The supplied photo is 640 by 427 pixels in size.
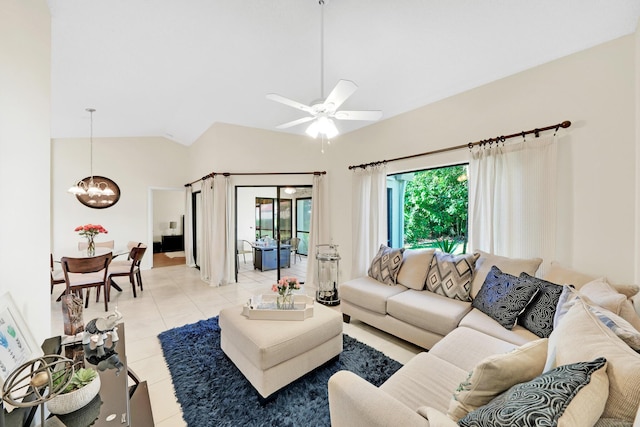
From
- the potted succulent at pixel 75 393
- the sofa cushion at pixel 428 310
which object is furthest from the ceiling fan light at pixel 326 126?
the potted succulent at pixel 75 393

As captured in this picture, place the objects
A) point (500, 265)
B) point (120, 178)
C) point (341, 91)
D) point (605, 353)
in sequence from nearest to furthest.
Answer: point (605, 353) → point (341, 91) → point (500, 265) → point (120, 178)

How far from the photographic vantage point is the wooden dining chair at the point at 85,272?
3379mm

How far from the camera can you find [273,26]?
2.31 meters

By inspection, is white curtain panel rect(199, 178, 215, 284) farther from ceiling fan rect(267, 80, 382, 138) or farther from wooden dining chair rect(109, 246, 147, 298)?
ceiling fan rect(267, 80, 382, 138)

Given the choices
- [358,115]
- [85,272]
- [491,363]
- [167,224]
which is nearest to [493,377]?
[491,363]

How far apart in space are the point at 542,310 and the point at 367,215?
Result: 2.41 meters

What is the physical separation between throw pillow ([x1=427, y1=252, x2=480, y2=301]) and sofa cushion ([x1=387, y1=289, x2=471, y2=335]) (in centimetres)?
7

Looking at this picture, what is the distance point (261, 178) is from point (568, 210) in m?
4.38

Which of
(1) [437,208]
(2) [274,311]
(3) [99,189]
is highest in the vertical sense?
(3) [99,189]

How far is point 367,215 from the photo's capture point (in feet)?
13.2

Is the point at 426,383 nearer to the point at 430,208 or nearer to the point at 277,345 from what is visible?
the point at 277,345

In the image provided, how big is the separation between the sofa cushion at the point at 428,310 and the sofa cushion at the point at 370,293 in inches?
3.5

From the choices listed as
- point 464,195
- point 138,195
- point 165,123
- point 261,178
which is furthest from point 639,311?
point 138,195

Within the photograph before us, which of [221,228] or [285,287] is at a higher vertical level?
[221,228]
